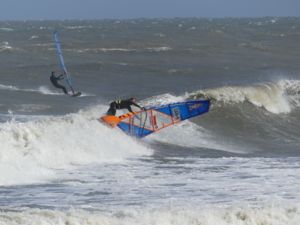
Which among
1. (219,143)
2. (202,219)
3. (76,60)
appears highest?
(76,60)

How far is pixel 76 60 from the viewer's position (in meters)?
46.2

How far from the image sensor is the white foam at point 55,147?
48.8ft

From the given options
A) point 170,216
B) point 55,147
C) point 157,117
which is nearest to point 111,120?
point 157,117

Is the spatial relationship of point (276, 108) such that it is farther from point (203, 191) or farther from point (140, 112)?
point (203, 191)

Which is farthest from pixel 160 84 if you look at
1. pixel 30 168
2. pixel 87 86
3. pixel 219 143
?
pixel 30 168

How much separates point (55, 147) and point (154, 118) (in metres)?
4.13

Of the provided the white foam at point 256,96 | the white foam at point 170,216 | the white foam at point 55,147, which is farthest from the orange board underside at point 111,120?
the white foam at point 256,96

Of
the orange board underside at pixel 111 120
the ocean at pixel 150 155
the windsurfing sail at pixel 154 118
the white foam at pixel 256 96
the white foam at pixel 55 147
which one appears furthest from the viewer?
the white foam at pixel 256 96

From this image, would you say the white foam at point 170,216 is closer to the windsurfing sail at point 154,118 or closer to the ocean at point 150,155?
the ocean at point 150,155

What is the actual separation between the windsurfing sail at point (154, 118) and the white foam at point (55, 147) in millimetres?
295

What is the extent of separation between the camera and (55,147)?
16.7m

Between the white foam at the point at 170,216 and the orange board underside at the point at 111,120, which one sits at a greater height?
the orange board underside at the point at 111,120

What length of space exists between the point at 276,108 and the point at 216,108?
3293mm

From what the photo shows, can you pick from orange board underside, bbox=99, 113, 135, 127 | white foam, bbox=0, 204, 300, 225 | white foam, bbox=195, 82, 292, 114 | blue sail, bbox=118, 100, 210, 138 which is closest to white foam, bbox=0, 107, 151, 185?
orange board underside, bbox=99, 113, 135, 127
